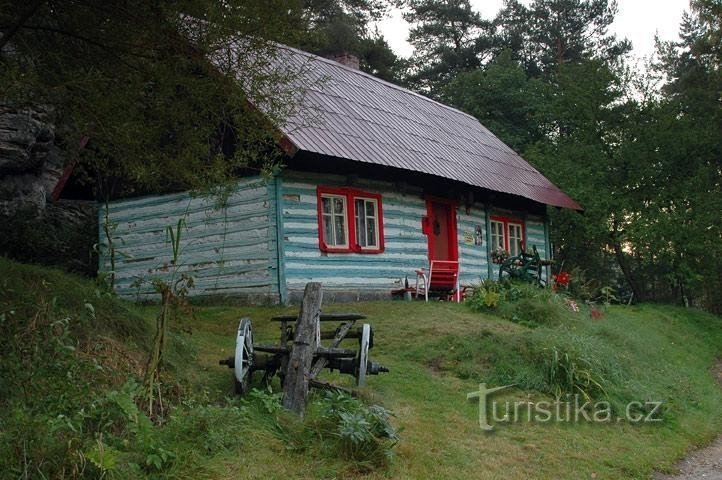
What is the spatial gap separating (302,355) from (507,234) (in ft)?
48.3

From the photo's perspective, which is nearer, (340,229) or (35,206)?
(340,229)

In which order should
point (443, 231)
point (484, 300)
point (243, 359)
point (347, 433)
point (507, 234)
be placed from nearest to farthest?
1. point (347, 433)
2. point (243, 359)
3. point (484, 300)
4. point (443, 231)
5. point (507, 234)

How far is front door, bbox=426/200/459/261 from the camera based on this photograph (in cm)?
1748

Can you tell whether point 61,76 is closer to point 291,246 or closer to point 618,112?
point 291,246

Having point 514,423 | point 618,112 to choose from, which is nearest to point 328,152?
point 514,423

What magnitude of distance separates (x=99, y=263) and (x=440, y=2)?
28.0 meters

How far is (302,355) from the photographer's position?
265 inches

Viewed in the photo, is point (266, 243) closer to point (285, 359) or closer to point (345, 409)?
point (285, 359)

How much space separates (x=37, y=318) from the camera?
6.47 metres

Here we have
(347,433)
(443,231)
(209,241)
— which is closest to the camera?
(347,433)

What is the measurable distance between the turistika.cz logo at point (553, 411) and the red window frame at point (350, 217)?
6120 mm

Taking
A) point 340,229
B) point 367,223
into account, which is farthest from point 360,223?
point 340,229

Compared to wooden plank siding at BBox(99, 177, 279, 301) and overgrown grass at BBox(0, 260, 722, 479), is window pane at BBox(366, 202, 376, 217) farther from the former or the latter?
overgrown grass at BBox(0, 260, 722, 479)

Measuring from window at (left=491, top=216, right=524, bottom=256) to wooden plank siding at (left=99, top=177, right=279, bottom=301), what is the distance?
7949 millimetres
